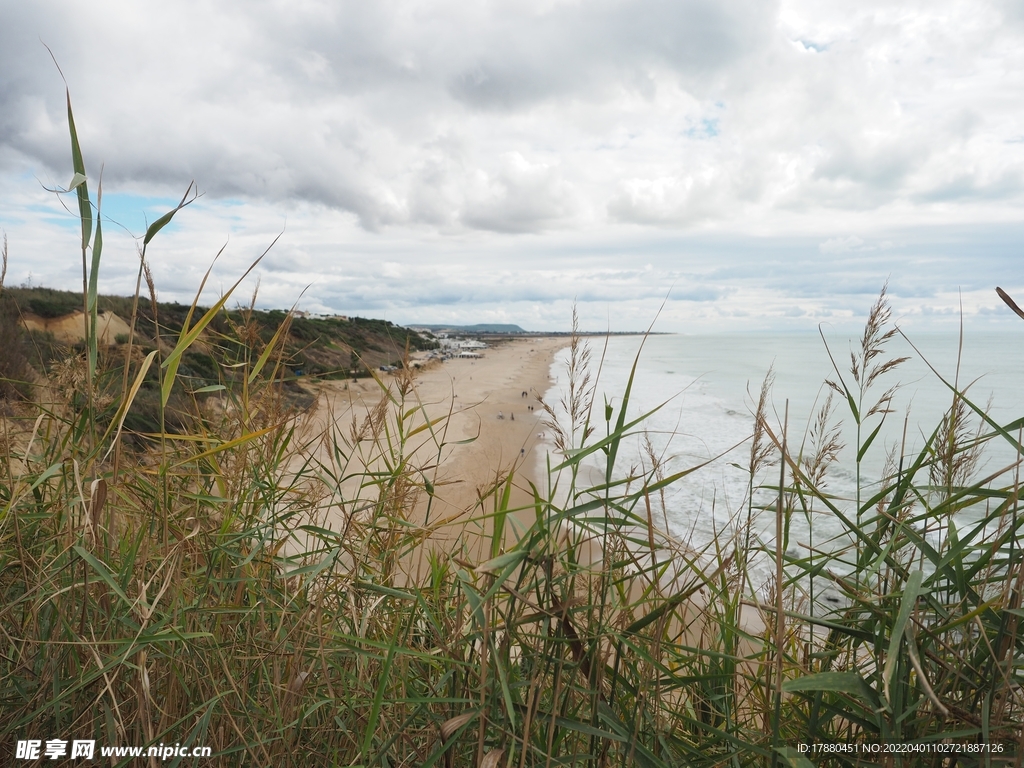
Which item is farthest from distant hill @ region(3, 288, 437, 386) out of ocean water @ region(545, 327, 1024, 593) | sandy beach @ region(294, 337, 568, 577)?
ocean water @ region(545, 327, 1024, 593)

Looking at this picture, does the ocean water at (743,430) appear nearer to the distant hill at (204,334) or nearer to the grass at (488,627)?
the grass at (488,627)

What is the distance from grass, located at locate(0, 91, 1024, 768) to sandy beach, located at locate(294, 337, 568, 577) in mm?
119

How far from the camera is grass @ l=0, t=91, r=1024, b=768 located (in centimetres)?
110

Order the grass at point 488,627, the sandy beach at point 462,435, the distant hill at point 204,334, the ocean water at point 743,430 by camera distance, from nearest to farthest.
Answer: the grass at point 488,627, the sandy beach at point 462,435, the distant hill at point 204,334, the ocean water at point 743,430

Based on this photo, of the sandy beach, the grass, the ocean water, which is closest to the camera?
the grass

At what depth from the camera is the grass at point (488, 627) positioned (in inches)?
43.2

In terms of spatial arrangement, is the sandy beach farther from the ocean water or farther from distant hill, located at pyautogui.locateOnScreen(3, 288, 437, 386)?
the ocean water

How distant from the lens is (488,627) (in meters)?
1.07

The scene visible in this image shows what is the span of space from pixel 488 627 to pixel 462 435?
15.4m

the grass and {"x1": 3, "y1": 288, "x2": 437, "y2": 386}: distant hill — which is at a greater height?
{"x1": 3, "y1": 288, "x2": 437, "y2": 386}: distant hill

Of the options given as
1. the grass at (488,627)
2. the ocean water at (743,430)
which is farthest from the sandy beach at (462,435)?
the ocean water at (743,430)

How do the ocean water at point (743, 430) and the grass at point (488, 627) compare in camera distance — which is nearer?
the grass at point (488, 627)

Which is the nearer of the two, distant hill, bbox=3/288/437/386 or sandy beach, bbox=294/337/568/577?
sandy beach, bbox=294/337/568/577

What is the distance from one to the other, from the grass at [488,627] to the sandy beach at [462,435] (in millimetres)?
119
